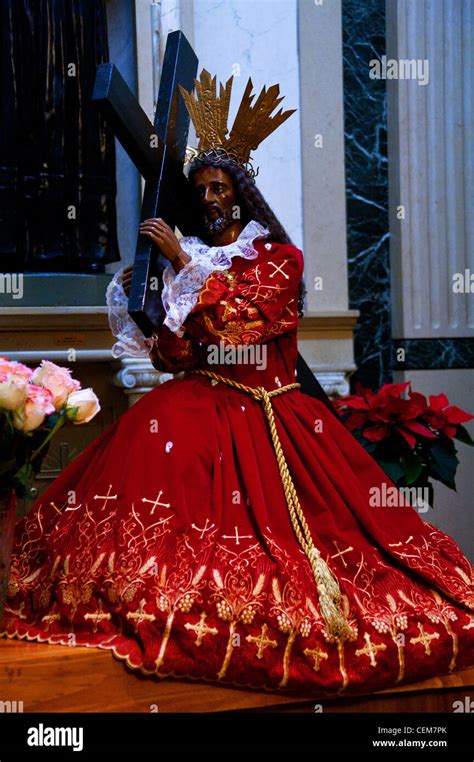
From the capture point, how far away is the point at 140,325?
2643mm

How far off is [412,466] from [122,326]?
3.58 feet

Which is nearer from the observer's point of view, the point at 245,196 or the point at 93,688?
the point at 93,688

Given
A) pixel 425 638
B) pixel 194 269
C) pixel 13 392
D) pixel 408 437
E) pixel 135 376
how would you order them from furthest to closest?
1. pixel 135 376
2. pixel 408 437
3. pixel 194 269
4. pixel 425 638
5. pixel 13 392

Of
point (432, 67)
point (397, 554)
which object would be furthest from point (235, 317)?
point (432, 67)

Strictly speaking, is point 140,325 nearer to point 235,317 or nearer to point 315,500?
point 235,317

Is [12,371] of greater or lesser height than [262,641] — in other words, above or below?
above

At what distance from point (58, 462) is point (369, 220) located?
1.68 metres

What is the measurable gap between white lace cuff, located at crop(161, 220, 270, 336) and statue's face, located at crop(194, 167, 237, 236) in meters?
0.07

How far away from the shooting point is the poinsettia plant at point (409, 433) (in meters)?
3.33

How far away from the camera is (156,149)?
2775mm

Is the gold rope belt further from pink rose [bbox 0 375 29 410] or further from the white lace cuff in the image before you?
pink rose [bbox 0 375 29 410]

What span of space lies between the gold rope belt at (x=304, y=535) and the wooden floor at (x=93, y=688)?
0.68ft

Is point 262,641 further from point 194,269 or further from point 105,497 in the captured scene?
point 194,269

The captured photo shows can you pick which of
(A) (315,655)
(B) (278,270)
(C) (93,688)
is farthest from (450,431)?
(C) (93,688)
